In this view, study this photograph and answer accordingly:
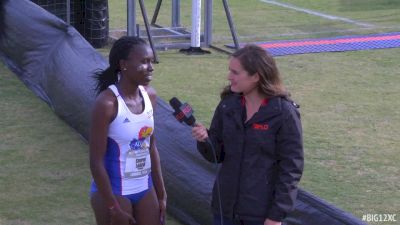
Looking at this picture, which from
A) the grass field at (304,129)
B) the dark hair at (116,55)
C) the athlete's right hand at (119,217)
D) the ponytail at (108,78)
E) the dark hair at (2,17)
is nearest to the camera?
the athlete's right hand at (119,217)

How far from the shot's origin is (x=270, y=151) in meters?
4.14

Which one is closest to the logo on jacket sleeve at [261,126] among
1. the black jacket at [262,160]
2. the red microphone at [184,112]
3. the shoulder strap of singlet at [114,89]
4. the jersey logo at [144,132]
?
the black jacket at [262,160]

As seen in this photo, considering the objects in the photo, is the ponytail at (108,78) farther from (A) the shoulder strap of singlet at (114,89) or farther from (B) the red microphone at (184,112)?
(B) the red microphone at (184,112)

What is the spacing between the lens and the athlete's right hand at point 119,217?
4.41m

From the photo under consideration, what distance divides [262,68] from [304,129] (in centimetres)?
486

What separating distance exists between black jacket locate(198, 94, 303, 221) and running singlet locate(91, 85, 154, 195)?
1.36 feet

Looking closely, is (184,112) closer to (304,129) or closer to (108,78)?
Answer: (108,78)

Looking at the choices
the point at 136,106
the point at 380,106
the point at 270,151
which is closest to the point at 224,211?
the point at 270,151

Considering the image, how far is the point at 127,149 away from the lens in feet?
14.7

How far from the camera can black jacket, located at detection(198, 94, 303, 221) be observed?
4.11m

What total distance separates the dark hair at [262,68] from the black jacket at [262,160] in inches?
2.1

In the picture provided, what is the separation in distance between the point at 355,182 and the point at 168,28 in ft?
26.4

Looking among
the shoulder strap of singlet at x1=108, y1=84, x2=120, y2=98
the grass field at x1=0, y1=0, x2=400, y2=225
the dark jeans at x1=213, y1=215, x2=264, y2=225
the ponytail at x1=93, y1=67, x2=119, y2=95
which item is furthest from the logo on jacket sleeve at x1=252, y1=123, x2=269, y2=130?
the grass field at x1=0, y1=0, x2=400, y2=225

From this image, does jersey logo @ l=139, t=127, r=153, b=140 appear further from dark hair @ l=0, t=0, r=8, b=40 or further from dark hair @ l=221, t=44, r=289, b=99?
dark hair @ l=0, t=0, r=8, b=40
